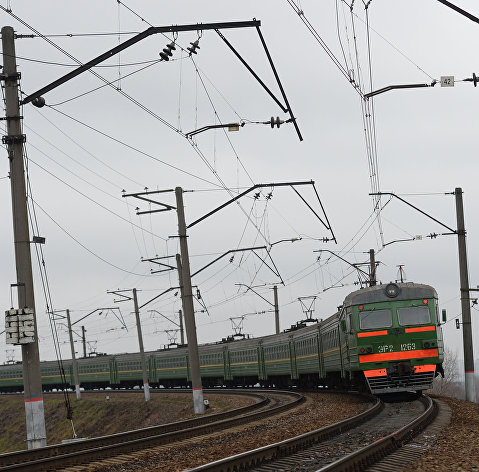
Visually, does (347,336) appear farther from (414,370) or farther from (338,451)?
(338,451)

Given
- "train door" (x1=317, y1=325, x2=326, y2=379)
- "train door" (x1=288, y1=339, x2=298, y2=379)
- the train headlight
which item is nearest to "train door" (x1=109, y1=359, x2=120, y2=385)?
"train door" (x1=288, y1=339, x2=298, y2=379)

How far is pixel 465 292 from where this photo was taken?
2983 centimetres

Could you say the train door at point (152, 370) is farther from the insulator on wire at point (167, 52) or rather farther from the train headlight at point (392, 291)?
the insulator on wire at point (167, 52)

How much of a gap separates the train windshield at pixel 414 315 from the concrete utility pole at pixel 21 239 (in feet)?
36.2

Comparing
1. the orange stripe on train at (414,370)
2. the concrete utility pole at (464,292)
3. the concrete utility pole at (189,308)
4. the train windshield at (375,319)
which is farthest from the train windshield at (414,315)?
the concrete utility pole at (189,308)

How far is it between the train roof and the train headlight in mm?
58

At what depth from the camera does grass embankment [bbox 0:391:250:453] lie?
42.9 meters

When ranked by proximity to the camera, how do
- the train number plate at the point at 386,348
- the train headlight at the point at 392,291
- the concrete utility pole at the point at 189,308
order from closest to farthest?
the train number plate at the point at 386,348, the train headlight at the point at 392,291, the concrete utility pole at the point at 189,308

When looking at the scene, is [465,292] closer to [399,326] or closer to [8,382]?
[399,326]

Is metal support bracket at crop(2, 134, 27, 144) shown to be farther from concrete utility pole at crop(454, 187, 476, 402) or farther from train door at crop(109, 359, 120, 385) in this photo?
train door at crop(109, 359, 120, 385)

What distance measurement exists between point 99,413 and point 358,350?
35.1 meters

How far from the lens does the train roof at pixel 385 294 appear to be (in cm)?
2375

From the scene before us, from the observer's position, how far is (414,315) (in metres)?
23.5

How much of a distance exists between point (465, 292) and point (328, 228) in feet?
23.5
